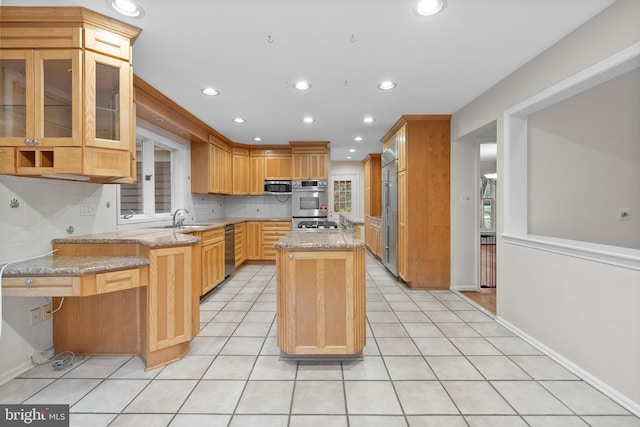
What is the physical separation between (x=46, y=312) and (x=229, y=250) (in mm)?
2506

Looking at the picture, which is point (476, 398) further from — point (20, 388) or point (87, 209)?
point (87, 209)

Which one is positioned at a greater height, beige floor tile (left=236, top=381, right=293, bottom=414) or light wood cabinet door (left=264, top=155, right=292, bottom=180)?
light wood cabinet door (left=264, top=155, right=292, bottom=180)

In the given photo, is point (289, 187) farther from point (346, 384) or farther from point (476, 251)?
point (346, 384)

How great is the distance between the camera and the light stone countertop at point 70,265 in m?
1.81

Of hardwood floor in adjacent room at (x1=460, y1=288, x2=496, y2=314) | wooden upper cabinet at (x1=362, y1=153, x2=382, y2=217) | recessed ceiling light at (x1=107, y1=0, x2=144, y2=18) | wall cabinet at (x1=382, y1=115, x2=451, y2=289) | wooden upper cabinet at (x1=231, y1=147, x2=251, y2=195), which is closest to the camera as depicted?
recessed ceiling light at (x1=107, y1=0, x2=144, y2=18)

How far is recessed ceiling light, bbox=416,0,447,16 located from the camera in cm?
178

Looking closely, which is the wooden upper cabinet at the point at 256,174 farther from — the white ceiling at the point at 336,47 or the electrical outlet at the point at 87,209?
the electrical outlet at the point at 87,209

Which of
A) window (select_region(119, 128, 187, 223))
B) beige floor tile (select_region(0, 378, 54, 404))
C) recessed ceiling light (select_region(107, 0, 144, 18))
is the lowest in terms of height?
beige floor tile (select_region(0, 378, 54, 404))

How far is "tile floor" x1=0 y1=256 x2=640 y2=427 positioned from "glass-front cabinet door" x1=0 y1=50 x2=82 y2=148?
165 centimetres

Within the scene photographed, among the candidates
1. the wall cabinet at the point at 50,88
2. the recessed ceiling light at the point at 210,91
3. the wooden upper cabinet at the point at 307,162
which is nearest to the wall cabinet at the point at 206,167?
the wooden upper cabinet at the point at 307,162

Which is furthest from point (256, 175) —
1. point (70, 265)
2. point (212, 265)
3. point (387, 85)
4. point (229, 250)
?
point (70, 265)

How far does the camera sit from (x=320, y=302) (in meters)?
2.17

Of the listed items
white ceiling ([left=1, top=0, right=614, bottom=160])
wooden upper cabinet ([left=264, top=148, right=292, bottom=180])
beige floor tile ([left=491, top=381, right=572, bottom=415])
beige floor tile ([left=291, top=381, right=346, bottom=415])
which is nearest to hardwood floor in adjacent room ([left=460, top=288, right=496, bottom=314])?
beige floor tile ([left=491, top=381, right=572, bottom=415])

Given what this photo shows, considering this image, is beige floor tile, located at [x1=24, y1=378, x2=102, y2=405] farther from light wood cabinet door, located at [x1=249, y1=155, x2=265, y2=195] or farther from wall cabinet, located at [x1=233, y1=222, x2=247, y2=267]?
light wood cabinet door, located at [x1=249, y1=155, x2=265, y2=195]
